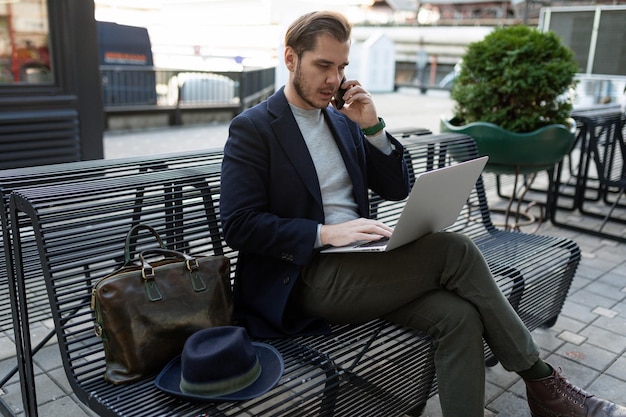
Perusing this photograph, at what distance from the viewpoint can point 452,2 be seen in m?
49.5

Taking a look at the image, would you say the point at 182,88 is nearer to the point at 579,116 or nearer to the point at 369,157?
the point at 579,116

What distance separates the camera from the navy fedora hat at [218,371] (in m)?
A: 1.74

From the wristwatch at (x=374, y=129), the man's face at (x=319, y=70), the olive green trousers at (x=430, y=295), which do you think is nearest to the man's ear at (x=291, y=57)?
the man's face at (x=319, y=70)

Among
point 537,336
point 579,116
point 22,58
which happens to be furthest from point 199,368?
point 579,116

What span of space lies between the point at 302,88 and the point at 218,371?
3.61 ft

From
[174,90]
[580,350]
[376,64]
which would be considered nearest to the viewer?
[580,350]

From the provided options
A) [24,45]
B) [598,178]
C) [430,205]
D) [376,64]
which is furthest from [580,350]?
[376,64]

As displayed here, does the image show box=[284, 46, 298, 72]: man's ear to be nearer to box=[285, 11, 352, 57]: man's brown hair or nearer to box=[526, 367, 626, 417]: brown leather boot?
box=[285, 11, 352, 57]: man's brown hair

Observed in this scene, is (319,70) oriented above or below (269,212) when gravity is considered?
above

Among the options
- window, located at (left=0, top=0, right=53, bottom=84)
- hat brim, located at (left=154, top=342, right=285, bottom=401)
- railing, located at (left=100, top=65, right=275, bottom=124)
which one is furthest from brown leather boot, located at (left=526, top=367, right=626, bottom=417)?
railing, located at (left=100, top=65, right=275, bottom=124)

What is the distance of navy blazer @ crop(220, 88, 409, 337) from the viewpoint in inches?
83.2

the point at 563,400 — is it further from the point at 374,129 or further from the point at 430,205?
the point at 374,129

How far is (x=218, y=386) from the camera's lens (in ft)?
5.74

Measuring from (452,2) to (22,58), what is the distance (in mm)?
49298
